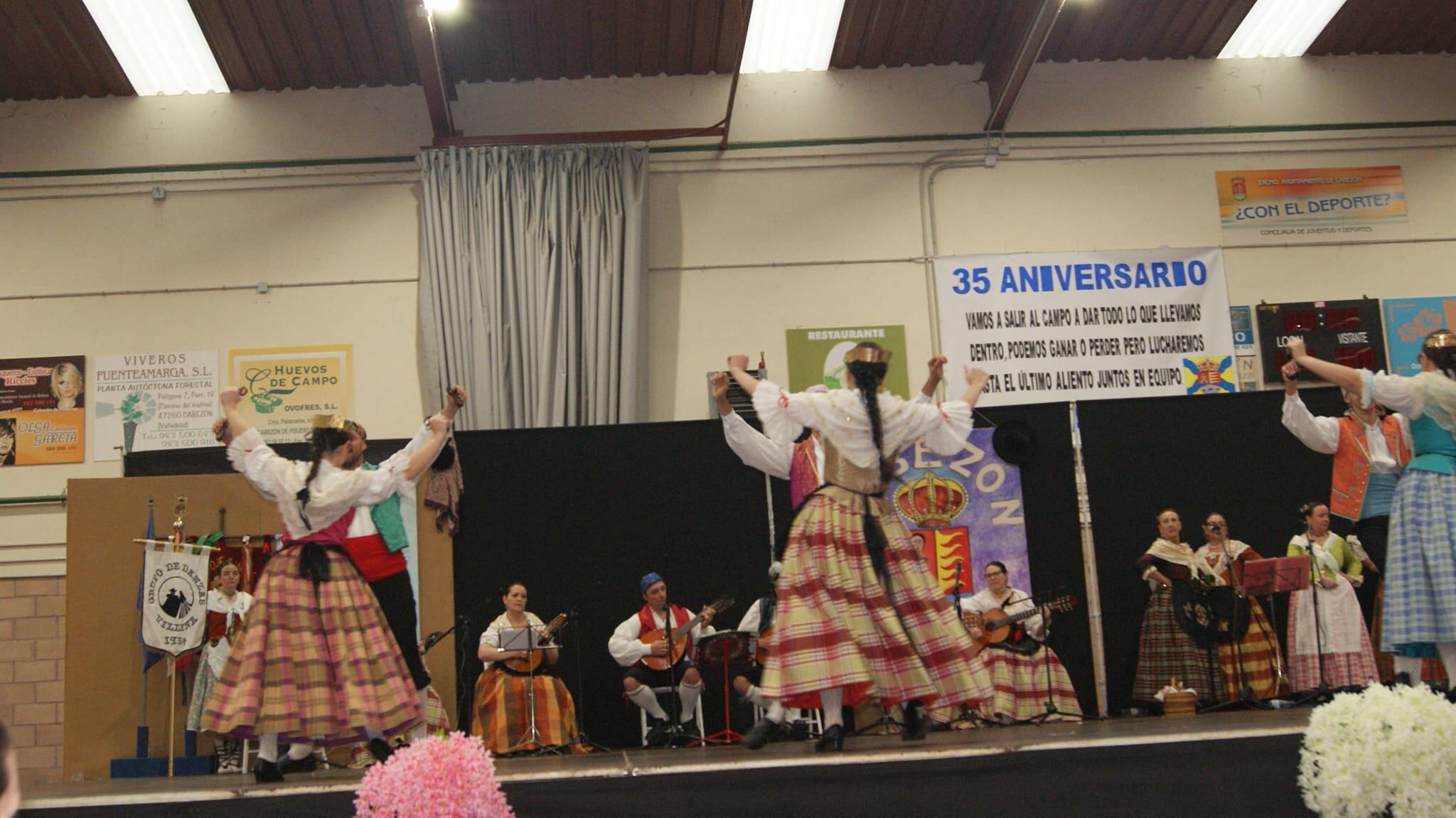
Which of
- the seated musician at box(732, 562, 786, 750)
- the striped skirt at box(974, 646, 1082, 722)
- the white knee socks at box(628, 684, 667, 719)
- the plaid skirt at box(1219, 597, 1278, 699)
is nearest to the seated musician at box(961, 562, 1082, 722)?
the striped skirt at box(974, 646, 1082, 722)

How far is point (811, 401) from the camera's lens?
170 inches

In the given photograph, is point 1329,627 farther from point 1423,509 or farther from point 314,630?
point 314,630

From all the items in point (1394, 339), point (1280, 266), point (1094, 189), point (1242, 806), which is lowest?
point (1242, 806)

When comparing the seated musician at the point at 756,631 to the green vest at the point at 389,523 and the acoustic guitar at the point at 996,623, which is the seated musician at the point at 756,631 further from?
the green vest at the point at 389,523

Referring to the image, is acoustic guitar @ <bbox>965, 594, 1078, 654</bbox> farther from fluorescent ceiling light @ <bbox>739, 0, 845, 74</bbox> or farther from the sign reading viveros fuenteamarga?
fluorescent ceiling light @ <bbox>739, 0, 845, 74</bbox>

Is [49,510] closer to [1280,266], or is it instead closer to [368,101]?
[368,101]

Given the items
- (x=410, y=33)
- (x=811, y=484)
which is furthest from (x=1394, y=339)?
(x=410, y=33)

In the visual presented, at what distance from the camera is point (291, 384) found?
855 cm

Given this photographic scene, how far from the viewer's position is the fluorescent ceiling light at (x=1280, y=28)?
9.10 meters

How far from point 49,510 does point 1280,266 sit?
29.1 ft

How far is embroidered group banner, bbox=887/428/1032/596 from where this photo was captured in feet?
24.6

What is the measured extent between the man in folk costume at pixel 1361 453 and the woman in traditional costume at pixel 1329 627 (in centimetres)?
47

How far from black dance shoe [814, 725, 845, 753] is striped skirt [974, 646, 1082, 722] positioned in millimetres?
3090

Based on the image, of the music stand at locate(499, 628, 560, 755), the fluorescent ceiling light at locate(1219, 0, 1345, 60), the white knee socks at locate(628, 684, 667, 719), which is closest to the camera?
the music stand at locate(499, 628, 560, 755)
